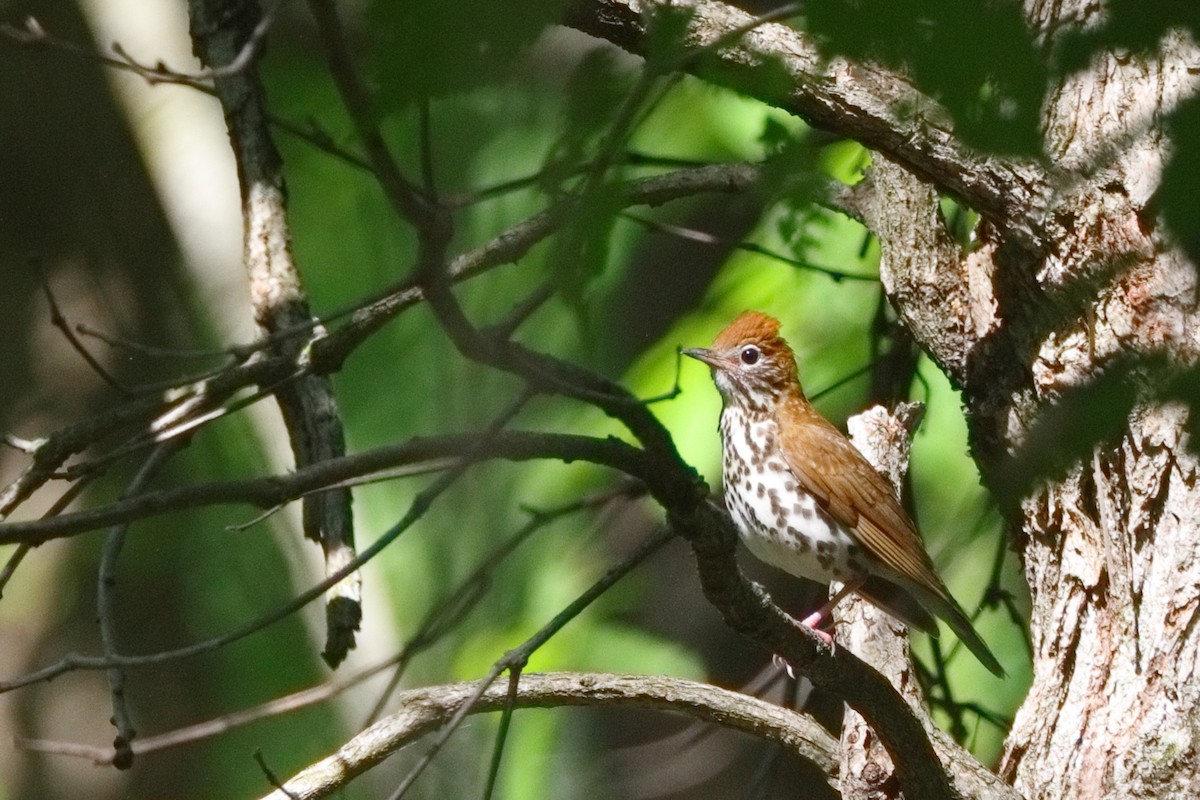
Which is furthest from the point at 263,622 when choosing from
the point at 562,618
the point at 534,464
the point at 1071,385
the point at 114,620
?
the point at 534,464

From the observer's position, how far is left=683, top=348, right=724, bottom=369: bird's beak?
325 centimetres

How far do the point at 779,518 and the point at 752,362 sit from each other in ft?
1.46

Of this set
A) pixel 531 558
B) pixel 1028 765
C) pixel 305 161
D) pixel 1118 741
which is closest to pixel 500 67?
pixel 1118 741

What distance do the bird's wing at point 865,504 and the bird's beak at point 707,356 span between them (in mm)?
318

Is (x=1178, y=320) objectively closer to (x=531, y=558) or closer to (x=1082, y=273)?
(x=1082, y=273)

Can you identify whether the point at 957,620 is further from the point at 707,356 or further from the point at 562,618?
the point at 562,618

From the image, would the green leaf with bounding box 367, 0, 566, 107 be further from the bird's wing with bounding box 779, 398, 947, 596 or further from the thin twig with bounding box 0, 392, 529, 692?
the bird's wing with bounding box 779, 398, 947, 596

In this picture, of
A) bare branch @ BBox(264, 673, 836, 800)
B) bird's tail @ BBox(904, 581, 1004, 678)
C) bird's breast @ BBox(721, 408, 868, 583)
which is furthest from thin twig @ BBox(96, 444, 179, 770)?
bird's tail @ BBox(904, 581, 1004, 678)

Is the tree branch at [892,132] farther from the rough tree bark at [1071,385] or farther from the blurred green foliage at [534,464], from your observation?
the blurred green foliage at [534,464]

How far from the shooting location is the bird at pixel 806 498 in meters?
3.14

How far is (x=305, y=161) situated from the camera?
160 inches

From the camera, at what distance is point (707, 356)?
332cm

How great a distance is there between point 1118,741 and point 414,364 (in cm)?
235

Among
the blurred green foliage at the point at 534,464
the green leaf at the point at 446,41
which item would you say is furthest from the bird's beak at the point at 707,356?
the green leaf at the point at 446,41
